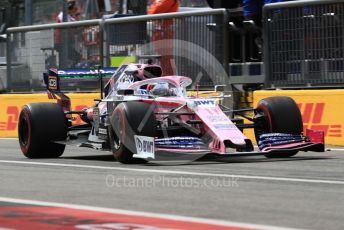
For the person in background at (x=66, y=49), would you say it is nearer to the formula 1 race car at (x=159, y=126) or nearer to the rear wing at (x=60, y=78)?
the rear wing at (x=60, y=78)

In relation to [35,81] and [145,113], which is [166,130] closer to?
[145,113]

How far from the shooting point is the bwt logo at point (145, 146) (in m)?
10.1

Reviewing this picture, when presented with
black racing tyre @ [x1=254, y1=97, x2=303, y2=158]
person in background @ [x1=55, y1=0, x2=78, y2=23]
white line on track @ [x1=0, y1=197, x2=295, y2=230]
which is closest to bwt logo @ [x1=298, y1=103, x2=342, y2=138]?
black racing tyre @ [x1=254, y1=97, x2=303, y2=158]

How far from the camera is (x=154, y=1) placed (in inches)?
679

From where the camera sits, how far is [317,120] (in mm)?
13367

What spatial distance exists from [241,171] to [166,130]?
156 centimetres

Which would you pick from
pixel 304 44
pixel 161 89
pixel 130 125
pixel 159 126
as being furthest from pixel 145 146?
pixel 304 44

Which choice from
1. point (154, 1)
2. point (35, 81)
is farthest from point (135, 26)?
point (35, 81)

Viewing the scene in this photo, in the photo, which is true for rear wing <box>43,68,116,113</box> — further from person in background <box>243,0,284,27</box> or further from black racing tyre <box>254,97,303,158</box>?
person in background <box>243,0,284,27</box>

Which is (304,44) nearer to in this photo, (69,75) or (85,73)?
(85,73)

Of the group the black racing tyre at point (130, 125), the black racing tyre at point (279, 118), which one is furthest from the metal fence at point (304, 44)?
the black racing tyre at point (130, 125)

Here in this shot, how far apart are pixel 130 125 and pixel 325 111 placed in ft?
13.8

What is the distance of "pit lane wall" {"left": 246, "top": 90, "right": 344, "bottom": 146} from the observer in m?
13.1

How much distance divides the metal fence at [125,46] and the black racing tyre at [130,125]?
3796mm
